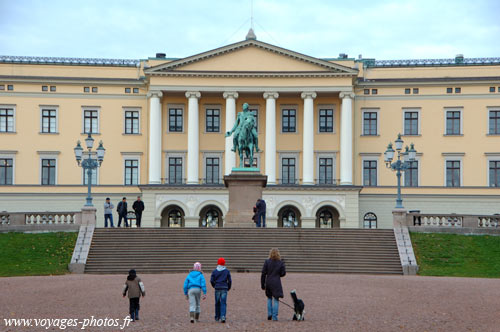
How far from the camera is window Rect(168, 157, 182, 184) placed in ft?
250

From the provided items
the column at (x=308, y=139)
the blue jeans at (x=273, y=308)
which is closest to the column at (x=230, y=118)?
the column at (x=308, y=139)

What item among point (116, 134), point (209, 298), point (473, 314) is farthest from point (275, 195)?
point (473, 314)

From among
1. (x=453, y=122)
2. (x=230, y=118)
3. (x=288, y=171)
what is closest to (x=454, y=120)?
(x=453, y=122)

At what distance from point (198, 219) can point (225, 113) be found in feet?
32.8

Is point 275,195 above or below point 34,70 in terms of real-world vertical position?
below

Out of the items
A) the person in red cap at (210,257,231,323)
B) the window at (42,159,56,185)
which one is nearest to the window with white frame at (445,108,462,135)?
the window at (42,159,56,185)

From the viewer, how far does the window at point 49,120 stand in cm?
7669

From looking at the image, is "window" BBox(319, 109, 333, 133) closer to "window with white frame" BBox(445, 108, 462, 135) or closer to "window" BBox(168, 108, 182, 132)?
"window with white frame" BBox(445, 108, 462, 135)

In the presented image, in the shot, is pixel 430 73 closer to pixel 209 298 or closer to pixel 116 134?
pixel 116 134

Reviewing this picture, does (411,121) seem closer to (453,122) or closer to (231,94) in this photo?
(453,122)

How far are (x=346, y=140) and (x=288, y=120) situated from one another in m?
5.94

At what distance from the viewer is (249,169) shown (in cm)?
5191

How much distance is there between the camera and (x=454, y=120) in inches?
3024

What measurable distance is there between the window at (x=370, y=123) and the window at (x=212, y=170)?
13.4 m
